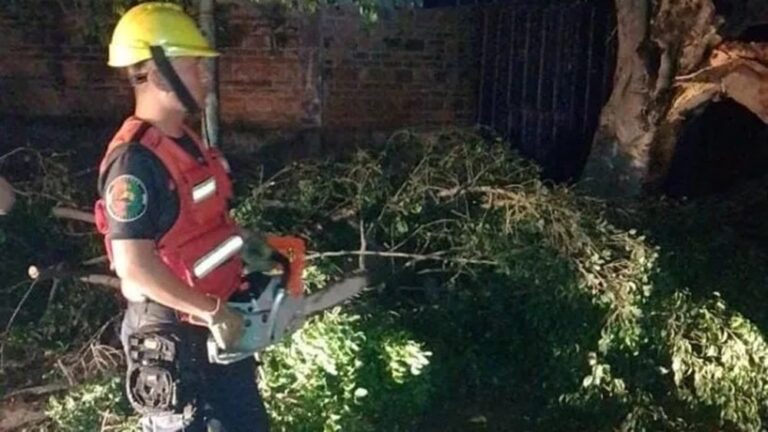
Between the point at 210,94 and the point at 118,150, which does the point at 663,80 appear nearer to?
the point at 210,94

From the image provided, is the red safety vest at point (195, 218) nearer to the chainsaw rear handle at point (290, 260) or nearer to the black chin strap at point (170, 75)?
the black chin strap at point (170, 75)

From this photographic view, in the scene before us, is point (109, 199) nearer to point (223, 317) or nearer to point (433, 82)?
point (223, 317)

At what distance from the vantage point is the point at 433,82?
9.59m

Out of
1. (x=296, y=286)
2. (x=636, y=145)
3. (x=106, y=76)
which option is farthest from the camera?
(x=106, y=76)

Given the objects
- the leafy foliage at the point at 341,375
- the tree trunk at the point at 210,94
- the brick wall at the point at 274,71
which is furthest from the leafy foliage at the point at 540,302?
the brick wall at the point at 274,71

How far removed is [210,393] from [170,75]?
108 cm

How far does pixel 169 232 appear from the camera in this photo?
3.49 meters

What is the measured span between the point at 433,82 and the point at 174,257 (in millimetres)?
6286

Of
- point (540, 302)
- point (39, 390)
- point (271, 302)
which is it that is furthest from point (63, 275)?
point (540, 302)

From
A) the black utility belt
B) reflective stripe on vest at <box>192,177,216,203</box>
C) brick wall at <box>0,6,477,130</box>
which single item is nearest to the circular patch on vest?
reflective stripe on vest at <box>192,177,216,203</box>

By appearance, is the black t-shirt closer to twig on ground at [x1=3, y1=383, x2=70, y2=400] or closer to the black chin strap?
the black chin strap

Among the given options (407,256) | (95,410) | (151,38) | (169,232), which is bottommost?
(95,410)

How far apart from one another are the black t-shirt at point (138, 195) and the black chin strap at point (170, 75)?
0.22 metres

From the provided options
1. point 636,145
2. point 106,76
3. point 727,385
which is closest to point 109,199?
point 727,385
